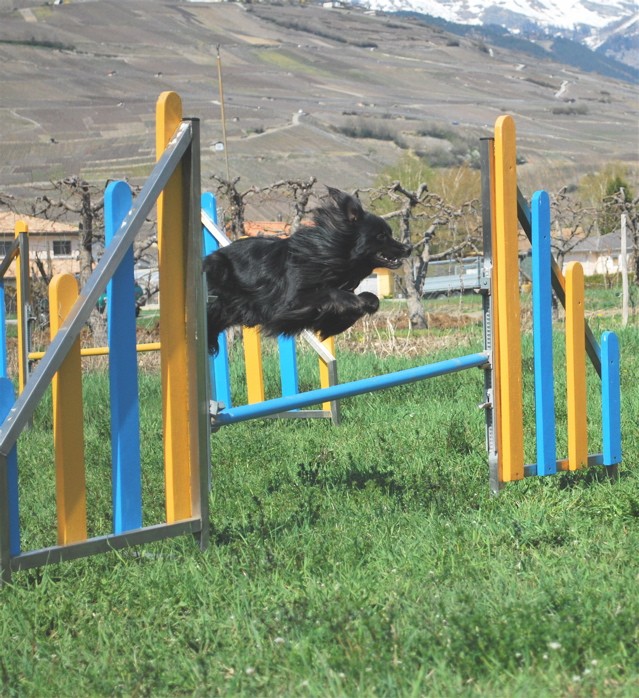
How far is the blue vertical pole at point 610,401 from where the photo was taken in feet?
15.5

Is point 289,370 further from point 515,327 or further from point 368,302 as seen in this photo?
point 515,327

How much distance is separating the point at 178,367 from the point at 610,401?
2273 mm

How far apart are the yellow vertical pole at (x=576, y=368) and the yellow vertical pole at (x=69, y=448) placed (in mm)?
2361

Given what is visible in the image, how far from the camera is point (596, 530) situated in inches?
146

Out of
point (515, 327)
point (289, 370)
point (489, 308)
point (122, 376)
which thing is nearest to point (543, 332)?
point (515, 327)

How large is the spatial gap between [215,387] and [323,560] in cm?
321

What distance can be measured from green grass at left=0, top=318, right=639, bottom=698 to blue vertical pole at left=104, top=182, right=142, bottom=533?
232 mm

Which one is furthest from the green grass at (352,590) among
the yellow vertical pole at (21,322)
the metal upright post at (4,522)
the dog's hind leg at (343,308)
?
the yellow vertical pole at (21,322)

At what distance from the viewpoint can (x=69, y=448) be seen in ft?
11.2

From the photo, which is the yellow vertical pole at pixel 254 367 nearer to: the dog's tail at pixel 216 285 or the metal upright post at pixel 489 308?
the dog's tail at pixel 216 285

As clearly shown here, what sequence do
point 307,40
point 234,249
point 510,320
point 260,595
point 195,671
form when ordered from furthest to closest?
1. point 307,40
2. point 234,249
3. point 510,320
4. point 260,595
5. point 195,671

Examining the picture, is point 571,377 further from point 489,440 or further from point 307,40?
point 307,40

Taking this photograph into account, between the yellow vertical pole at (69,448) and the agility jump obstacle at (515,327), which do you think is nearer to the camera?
the yellow vertical pole at (69,448)

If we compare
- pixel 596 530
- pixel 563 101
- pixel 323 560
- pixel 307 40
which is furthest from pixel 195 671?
pixel 307 40
